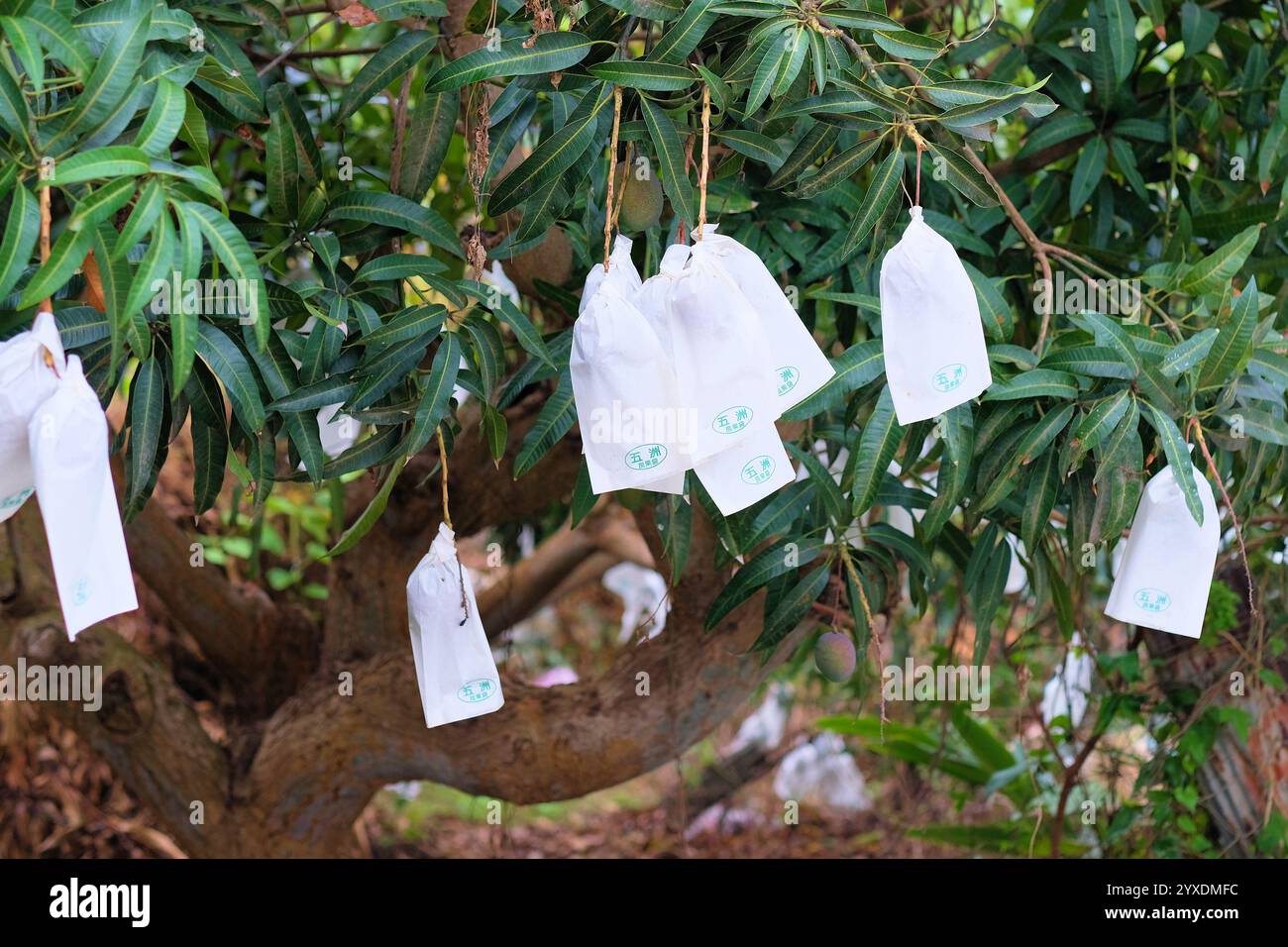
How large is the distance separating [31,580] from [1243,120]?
7.50ft

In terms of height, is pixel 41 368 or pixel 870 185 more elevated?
pixel 870 185

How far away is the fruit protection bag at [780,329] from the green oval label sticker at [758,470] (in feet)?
0.19

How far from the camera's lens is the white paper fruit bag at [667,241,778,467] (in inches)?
47.6

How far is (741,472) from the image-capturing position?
1.25 metres

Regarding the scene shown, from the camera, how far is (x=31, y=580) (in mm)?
2238

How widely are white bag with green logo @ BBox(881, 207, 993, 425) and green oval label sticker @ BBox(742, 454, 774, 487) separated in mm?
148

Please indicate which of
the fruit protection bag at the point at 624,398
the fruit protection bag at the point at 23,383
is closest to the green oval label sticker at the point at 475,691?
the fruit protection bag at the point at 624,398

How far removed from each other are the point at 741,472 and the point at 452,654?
17.4 inches

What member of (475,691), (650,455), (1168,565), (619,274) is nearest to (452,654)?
(475,691)

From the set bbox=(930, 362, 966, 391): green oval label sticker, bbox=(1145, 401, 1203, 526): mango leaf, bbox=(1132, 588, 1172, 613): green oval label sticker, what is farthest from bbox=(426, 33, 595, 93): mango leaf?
bbox=(1132, 588, 1172, 613): green oval label sticker

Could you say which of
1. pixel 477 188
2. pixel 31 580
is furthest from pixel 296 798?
pixel 477 188

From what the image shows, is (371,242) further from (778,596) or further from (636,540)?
(636,540)

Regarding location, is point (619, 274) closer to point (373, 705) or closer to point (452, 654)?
point (452, 654)

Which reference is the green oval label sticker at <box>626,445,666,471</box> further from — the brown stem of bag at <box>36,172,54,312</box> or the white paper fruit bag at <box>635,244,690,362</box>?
the brown stem of bag at <box>36,172,54,312</box>
